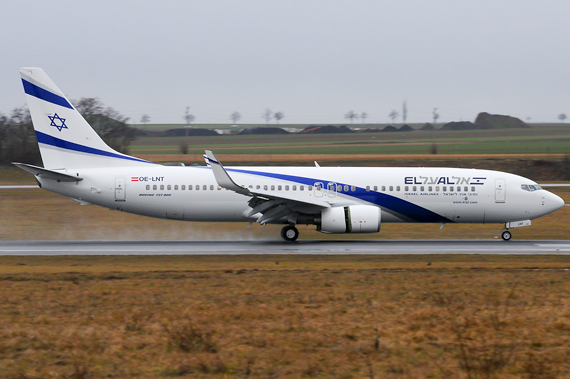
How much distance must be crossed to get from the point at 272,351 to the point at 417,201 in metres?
17.8

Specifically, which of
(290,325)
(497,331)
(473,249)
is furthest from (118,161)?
(497,331)

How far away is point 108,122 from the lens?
6284 centimetres

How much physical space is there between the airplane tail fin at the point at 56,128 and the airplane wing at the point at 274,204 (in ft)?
19.2

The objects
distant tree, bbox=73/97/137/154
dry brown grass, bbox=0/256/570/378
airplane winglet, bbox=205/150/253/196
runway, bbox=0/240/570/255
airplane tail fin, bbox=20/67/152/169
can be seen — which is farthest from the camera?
distant tree, bbox=73/97/137/154

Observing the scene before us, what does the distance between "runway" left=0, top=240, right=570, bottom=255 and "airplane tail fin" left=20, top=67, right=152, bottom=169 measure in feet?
12.1

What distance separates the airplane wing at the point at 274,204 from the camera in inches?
953

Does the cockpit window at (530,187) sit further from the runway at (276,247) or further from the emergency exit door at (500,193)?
the runway at (276,247)

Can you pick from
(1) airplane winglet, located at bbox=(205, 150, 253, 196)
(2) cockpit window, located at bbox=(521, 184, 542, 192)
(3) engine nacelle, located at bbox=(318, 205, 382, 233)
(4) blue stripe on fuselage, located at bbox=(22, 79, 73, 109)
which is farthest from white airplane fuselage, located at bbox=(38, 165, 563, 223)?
(4) blue stripe on fuselage, located at bbox=(22, 79, 73, 109)

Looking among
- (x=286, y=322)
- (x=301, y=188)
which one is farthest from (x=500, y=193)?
(x=286, y=322)

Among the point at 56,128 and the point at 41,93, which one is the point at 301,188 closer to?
the point at 56,128

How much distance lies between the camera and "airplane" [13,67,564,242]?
25.9 metres

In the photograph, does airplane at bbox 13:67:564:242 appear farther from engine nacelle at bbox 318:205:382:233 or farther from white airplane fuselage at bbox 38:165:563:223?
engine nacelle at bbox 318:205:382:233

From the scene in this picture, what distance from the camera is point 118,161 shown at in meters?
26.9

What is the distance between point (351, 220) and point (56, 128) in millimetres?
13561
